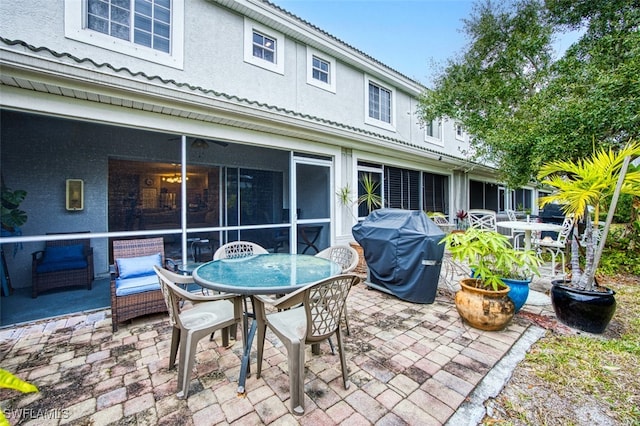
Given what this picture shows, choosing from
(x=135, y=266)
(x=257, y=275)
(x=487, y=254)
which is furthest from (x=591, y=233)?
(x=135, y=266)

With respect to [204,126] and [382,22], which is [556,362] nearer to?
[204,126]

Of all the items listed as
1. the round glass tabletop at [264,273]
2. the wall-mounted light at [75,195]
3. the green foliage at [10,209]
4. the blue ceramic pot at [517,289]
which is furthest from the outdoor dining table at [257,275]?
the wall-mounted light at [75,195]

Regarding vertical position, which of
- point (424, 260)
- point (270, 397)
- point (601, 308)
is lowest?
point (270, 397)

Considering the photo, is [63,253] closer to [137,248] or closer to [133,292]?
[137,248]

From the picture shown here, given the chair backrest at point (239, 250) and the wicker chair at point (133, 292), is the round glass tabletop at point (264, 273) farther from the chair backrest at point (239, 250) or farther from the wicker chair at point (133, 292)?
the wicker chair at point (133, 292)

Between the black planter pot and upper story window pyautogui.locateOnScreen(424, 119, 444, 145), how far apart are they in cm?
826

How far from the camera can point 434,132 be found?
36.0ft

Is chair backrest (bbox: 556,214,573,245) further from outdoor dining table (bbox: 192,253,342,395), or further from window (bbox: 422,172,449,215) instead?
outdoor dining table (bbox: 192,253,342,395)

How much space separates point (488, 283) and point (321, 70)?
6251 mm

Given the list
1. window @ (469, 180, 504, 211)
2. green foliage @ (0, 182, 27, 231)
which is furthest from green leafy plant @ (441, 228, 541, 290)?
window @ (469, 180, 504, 211)

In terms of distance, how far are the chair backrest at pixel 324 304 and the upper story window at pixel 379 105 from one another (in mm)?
7030

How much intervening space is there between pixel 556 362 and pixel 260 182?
549 cm

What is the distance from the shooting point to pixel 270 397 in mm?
2086

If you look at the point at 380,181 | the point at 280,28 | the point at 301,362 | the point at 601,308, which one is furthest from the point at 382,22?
the point at 301,362
